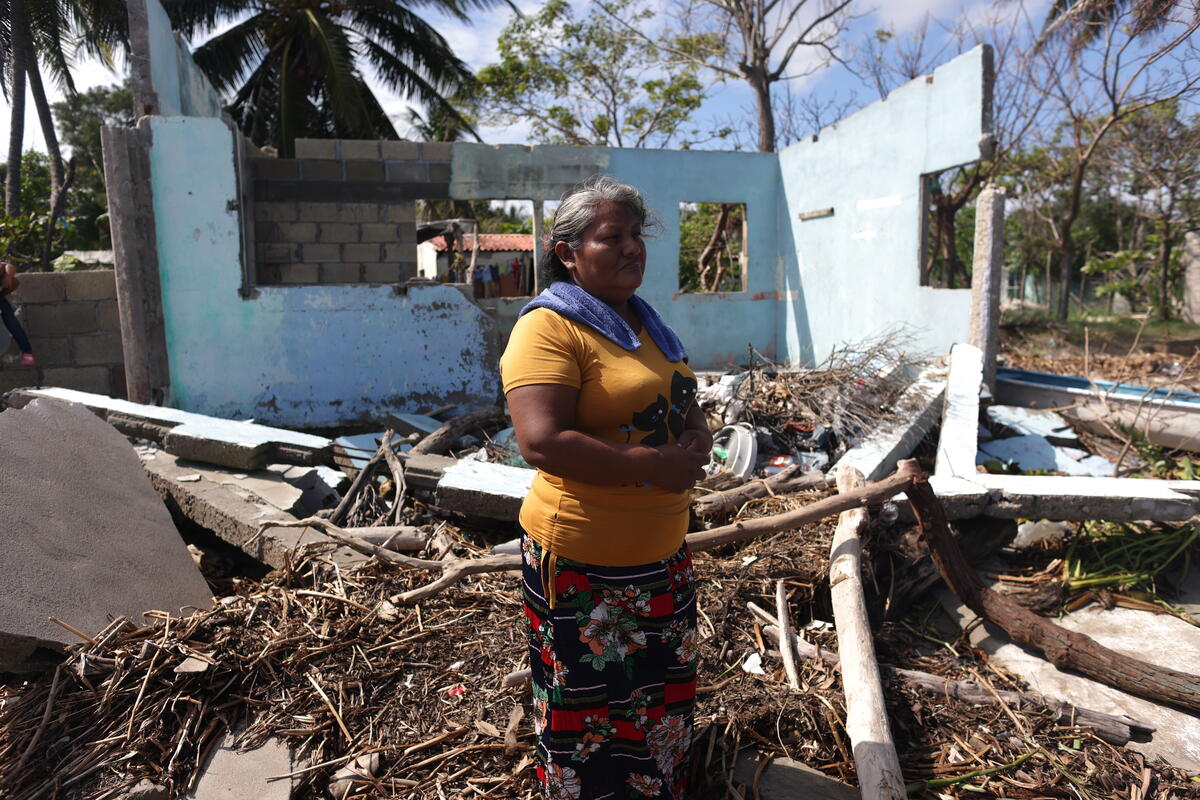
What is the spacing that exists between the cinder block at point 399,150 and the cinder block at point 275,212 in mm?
1093

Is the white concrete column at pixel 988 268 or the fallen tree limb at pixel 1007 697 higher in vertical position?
the white concrete column at pixel 988 268

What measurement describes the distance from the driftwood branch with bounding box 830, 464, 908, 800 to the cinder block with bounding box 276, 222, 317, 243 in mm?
6589

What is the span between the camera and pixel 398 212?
8.27m

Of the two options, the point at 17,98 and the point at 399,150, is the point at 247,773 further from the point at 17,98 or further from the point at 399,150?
the point at 17,98

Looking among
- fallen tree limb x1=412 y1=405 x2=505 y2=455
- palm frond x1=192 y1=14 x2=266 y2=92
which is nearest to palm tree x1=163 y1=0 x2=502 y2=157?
palm frond x1=192 y1=14 x2=266 y2=92

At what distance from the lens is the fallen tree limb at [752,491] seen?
4093mm

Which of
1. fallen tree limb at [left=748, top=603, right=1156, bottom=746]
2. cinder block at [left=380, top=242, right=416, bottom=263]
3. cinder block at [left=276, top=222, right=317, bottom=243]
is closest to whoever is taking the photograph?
fallen tree limb at [left=748, top=603, right=1156, bottom=746]

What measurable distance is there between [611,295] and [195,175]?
6.82m

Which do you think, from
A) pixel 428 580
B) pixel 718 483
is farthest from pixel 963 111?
pixel 428 580

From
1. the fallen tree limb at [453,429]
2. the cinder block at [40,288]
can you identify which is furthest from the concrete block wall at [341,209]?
the fallen tree limb at [453,429]

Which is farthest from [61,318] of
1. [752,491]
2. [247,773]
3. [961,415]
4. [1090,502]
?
[1090,502]

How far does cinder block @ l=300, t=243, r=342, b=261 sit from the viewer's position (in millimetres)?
8156

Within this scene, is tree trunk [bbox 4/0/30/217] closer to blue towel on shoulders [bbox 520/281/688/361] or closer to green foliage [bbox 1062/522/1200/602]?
blue towel on shoulders [bbox 520/281/688/361]

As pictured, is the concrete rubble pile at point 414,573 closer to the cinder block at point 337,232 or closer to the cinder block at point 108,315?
the cinder block at point 108,315
